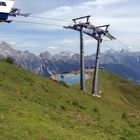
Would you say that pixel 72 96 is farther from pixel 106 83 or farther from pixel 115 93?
pixel 106 83

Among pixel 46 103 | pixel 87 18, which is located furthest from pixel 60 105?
pixel 87 18

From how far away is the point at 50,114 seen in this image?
4091cm

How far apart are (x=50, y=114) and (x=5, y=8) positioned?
29830 millimetres

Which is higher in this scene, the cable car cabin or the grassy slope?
the cable car cabin

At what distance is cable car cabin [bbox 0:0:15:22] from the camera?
66.3 metres

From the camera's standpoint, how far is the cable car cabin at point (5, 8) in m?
66.3

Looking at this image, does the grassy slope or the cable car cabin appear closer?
the grassy slope

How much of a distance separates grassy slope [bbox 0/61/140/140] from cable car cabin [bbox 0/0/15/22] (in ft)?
31.7

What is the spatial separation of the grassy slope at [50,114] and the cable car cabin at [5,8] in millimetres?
9673

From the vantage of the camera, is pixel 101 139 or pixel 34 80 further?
pixel 34 80

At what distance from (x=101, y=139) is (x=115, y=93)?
365ft

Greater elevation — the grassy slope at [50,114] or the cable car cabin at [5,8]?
the cable car cabin at [5,8]

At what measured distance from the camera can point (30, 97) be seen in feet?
153

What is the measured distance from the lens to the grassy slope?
32.3 meters
